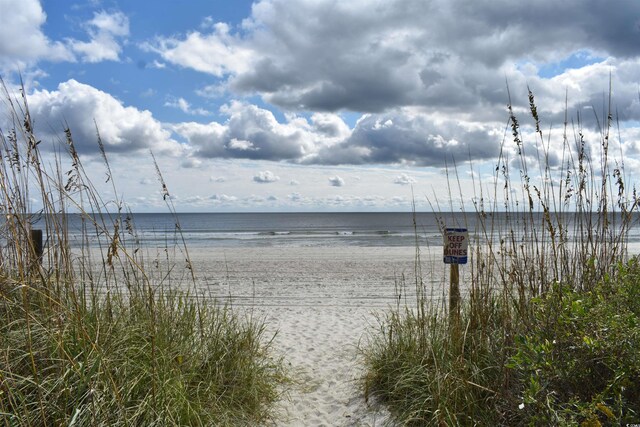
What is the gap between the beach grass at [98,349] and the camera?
2.44 m

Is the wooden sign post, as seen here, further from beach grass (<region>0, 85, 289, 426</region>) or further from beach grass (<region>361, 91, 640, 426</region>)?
beach grass (<region>0, 85, 289, 426</region>)

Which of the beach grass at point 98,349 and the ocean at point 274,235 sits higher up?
the beach grass at point 98,349

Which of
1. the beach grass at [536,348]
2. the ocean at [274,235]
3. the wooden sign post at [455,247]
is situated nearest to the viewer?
the beach grass at [536,348]

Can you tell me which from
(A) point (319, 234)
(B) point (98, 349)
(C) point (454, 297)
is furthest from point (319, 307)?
(A) point (319, 234)

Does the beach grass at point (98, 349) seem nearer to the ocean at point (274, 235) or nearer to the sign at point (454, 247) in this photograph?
the ocean at point (274, 235)

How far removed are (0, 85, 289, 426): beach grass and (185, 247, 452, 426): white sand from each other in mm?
407

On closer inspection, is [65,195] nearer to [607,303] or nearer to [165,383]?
[165,383]

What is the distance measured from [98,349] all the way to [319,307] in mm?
5658

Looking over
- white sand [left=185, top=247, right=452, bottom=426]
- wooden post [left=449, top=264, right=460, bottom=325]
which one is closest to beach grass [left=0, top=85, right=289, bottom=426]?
white sand [left=185, top=247, right=452, bottom=426]

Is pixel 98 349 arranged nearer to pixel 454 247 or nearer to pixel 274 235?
pixel 454 247

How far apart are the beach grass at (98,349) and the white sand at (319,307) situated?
1.33 ft

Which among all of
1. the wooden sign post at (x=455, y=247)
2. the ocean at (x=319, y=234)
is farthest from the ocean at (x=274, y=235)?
the wooden sign post at (x=455, y=247)

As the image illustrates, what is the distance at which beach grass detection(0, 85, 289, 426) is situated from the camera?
96.0 inches

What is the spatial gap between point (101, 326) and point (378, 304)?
5.80m
